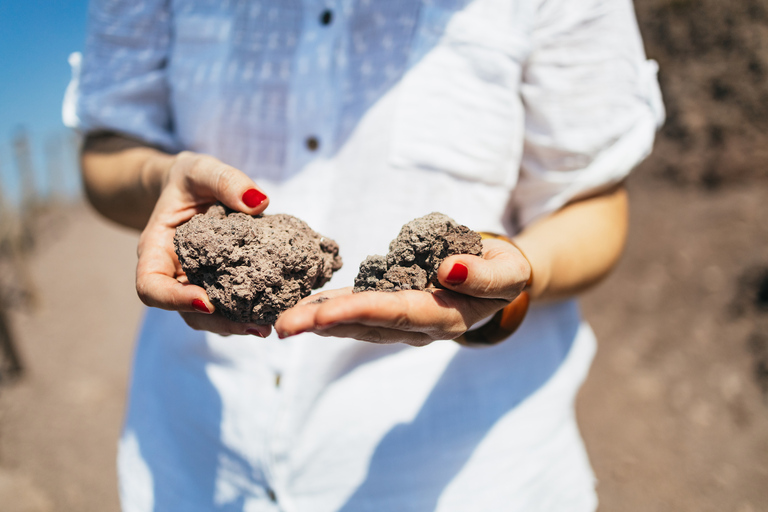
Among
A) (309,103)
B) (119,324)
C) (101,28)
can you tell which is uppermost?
(101,28)

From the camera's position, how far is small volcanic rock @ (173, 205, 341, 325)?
1.54m

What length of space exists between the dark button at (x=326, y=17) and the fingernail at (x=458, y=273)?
1278mm

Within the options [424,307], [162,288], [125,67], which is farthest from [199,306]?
[125,67]

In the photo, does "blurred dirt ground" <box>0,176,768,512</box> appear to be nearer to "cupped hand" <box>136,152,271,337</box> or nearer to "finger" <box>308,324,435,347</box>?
"finger" <box>308,324,435,347</box>

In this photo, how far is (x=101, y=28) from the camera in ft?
6.69

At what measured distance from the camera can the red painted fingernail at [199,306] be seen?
4.65ft

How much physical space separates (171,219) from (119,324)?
802 centimetres

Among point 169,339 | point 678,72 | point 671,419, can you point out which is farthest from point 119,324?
point 678,72

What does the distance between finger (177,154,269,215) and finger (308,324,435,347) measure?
0.56 m

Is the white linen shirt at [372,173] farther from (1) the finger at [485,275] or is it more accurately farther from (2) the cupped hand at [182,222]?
(1) the finger at [485,275]

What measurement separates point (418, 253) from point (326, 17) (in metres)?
1.09

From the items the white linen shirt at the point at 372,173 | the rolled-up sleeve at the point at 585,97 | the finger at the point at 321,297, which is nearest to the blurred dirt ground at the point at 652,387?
the white linen shirt at the point at 372,173

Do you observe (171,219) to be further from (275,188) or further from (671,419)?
(671,419)

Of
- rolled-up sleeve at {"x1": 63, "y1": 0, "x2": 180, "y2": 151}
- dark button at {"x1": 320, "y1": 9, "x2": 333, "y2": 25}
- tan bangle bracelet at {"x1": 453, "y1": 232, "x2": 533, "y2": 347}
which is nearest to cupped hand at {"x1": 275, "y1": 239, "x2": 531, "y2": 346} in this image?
tan bangle bracelet at {"x1": 453, "y1": 232, "x2": 533, "y2": 347}
